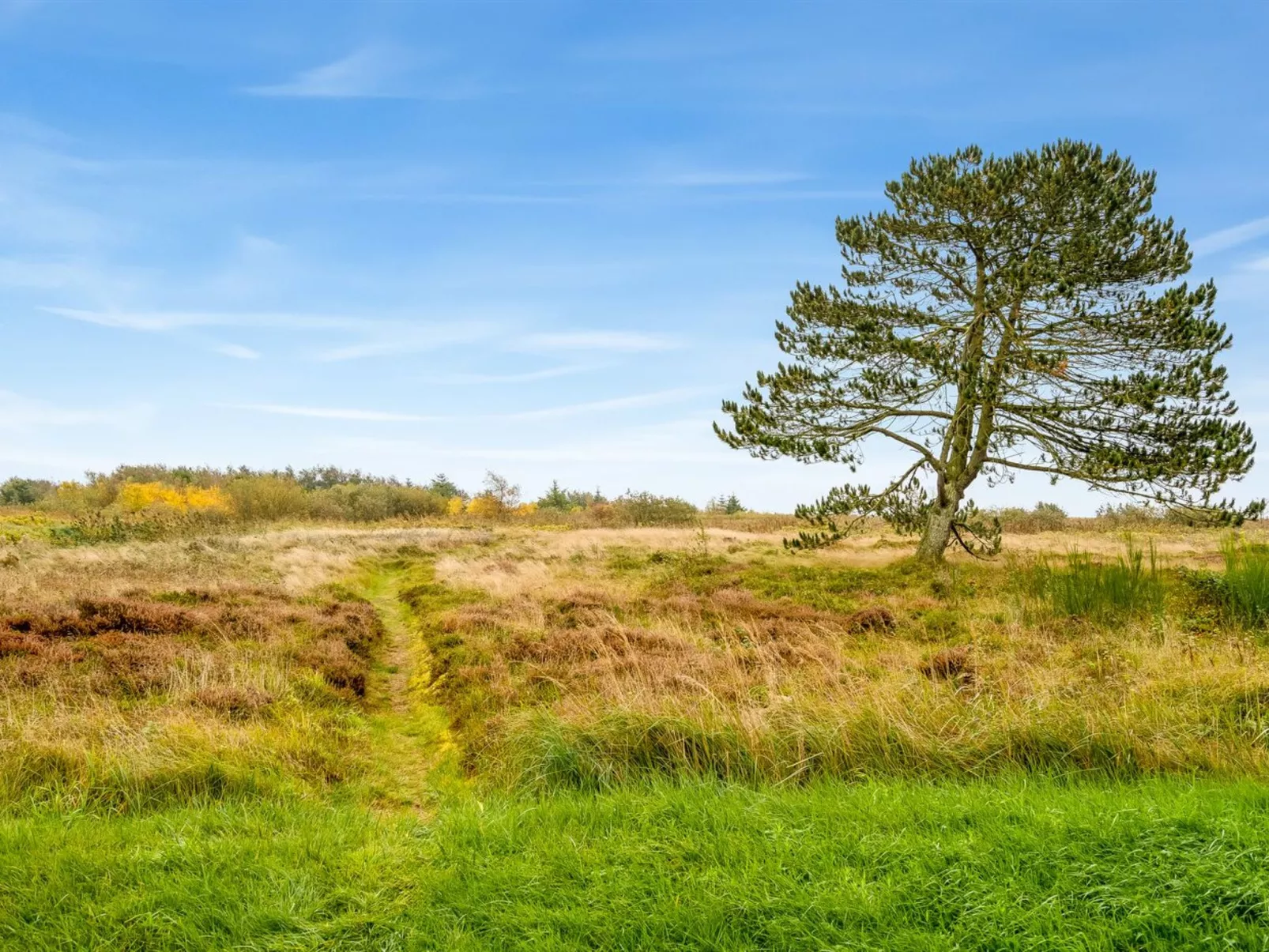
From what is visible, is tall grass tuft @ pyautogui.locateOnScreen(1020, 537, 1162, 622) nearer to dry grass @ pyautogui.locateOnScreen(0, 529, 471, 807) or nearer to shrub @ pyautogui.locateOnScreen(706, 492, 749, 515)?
dry grass @ pyautogui.locateOnScreen(0, 529, 471, 807)

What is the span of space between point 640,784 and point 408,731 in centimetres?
422

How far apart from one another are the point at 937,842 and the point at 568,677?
5232mm

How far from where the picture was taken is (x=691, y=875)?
133 inches

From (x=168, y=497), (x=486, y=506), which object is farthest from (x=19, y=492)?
(x=486, y=506)

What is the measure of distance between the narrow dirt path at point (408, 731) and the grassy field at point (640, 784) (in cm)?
6

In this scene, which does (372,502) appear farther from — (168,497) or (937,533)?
(937,533)

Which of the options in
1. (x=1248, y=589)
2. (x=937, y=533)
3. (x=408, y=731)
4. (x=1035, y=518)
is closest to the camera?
(x=408, y=731)

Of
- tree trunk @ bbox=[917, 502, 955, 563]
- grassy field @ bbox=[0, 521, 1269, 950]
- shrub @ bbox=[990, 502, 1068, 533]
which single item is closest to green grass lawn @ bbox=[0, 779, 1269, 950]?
grassy field @ bbox=[0, 521, 1269, 950]

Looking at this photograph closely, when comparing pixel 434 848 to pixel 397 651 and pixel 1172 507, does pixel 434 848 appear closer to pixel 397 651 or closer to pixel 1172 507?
pixel 397 651

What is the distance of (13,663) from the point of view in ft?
26.3

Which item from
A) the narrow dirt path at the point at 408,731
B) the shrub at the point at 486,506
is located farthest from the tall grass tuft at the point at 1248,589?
the shrub at the point at 486,506

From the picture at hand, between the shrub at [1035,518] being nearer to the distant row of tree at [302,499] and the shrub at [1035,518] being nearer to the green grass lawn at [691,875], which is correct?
the distant row of tree at [302,499]

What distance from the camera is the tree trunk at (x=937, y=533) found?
18797 mm

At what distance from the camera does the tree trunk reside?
740 inches
